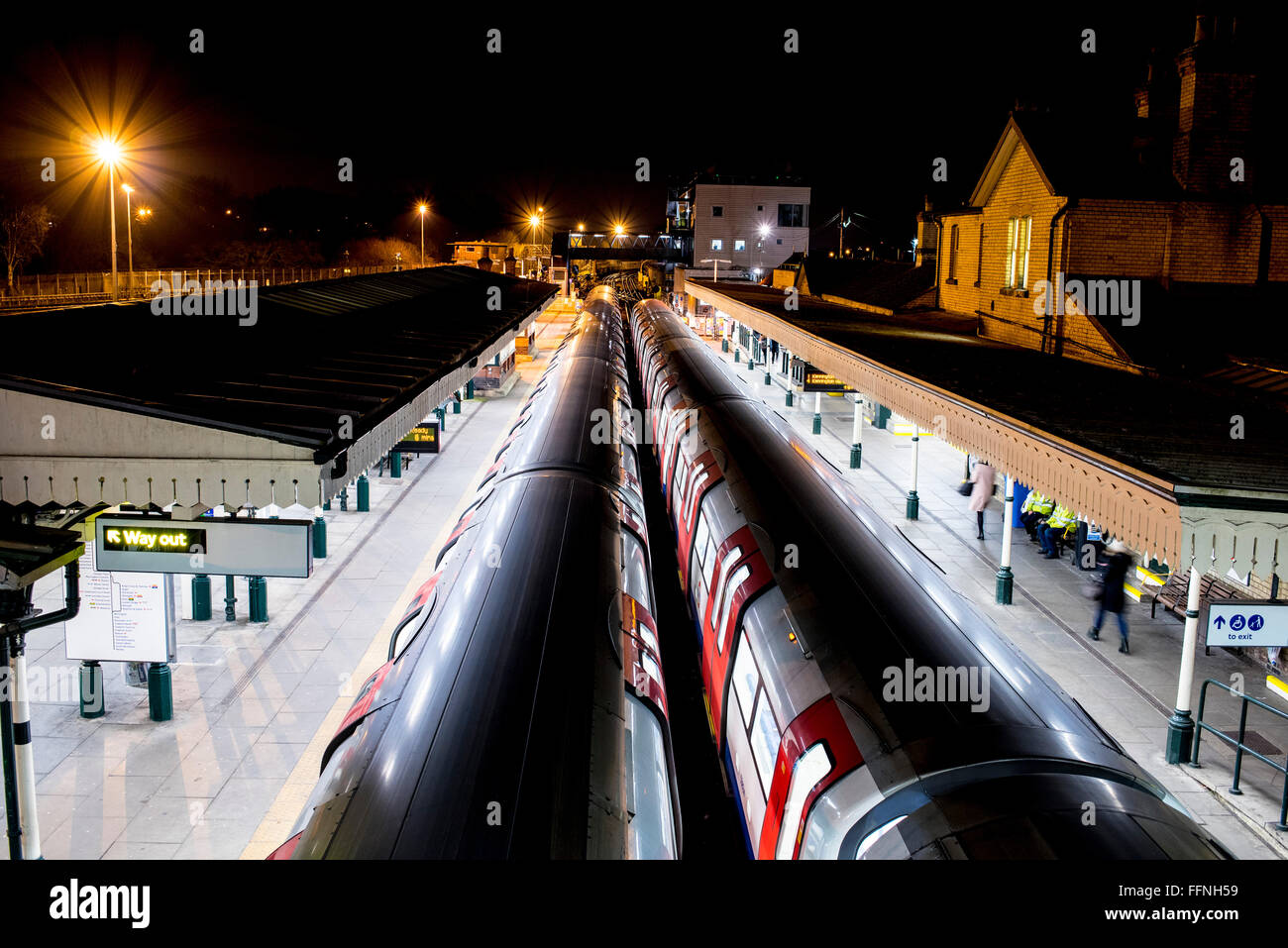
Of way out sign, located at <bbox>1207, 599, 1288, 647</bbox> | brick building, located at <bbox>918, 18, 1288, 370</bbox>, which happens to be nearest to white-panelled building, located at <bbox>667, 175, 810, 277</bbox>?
brick building, located at <bbox>918, 18, 1288, 370</bbox>

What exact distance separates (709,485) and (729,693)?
2.76 m

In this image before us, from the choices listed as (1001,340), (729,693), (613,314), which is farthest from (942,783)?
(613,314)

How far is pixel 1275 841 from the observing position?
298 inches

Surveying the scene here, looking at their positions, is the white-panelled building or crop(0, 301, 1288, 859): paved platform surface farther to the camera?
the white-panelled building

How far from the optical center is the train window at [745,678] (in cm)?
542

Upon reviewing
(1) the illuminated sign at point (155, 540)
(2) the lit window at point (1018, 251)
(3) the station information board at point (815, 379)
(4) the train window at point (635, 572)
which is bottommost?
(1) the illuminated sign at point (155, 540)

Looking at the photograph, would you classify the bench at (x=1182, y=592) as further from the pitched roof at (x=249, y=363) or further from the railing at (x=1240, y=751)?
the pitched roof at (x=249, y=363)

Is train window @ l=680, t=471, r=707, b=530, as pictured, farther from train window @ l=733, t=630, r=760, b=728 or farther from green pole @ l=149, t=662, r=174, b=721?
green pole @ l=149, t=662, r=174, b=721

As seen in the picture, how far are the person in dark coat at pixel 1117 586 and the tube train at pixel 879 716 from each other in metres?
5.51

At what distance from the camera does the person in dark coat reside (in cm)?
1140

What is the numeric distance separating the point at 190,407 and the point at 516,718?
3.86 metres

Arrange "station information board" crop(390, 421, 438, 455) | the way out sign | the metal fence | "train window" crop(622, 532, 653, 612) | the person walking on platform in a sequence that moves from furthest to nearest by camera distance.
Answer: the metal fence, "station information board" crop(390, 421, 438, 455), the person walking on platform, the way out sign, "train window" crop(622, 532, 653, 612)

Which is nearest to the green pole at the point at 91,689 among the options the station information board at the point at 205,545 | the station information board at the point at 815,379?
the station information board at the point at 205,545

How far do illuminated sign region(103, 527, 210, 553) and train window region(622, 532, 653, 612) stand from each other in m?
3.65
